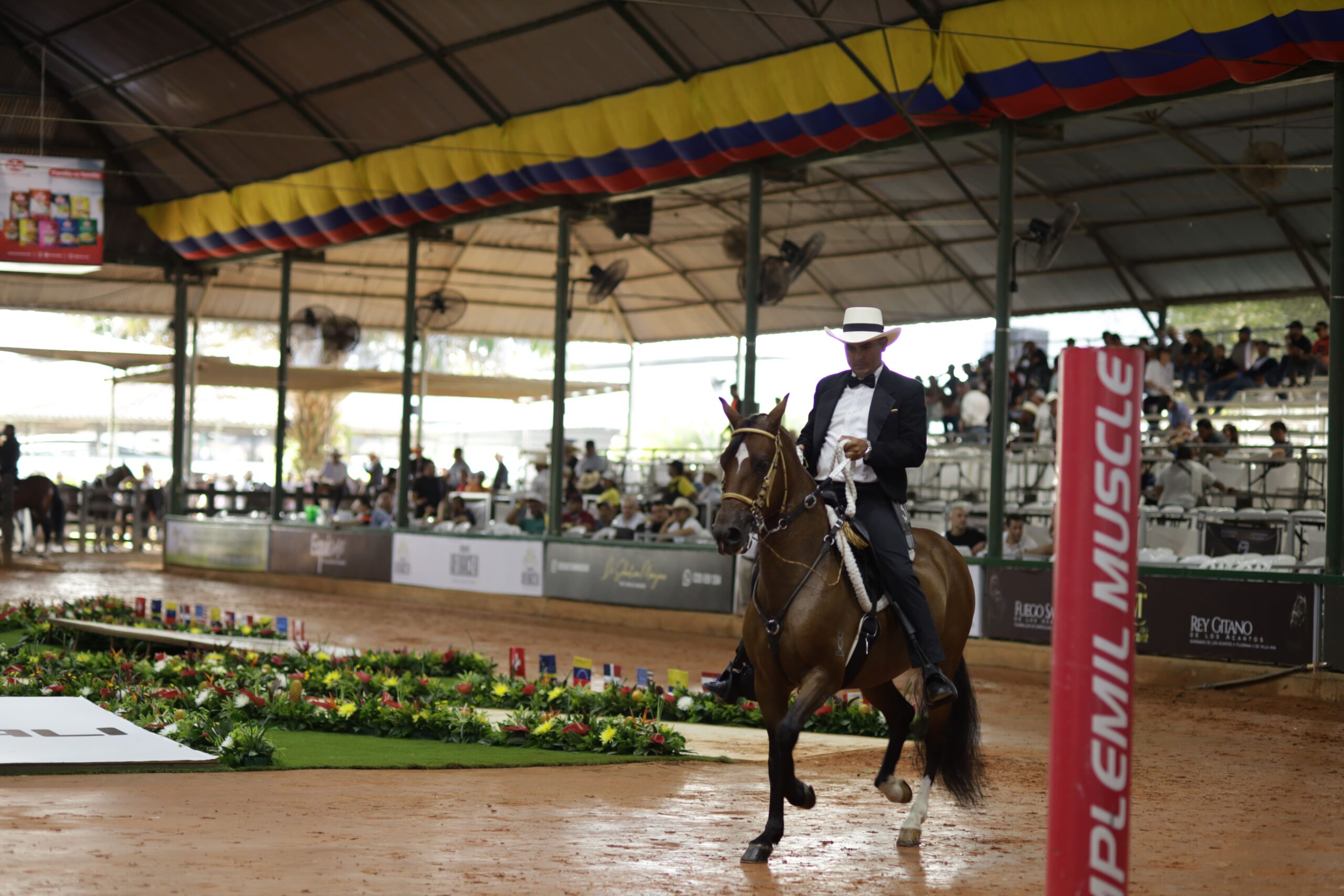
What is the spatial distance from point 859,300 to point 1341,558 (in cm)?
1894

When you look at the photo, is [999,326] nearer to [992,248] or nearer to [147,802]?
[147,802]

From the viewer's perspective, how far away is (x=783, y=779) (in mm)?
5816

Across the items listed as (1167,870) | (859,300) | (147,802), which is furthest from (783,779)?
(859,300)

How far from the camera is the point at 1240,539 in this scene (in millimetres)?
14398

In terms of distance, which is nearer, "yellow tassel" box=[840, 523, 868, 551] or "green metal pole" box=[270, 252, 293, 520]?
"yellow tassel" box=[840, 523, 868, 551]

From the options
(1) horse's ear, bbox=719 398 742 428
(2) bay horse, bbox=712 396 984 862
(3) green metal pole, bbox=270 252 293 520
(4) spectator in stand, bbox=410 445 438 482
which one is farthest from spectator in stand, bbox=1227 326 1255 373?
(1) horse's ear, bbox=719 398 742 428

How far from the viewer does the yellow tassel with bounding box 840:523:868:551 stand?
6.22 meters

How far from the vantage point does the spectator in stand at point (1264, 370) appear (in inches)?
792

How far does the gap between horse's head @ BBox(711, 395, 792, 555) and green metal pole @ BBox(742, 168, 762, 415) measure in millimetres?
10896

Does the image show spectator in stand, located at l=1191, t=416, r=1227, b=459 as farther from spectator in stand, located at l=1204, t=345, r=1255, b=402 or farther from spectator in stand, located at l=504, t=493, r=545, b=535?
spectator in stand, located at l=504, t=493, r=545, b=535

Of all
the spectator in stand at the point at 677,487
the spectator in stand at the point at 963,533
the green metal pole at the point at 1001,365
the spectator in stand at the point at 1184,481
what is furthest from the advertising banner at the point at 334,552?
the spectator in stand at the point at 1184,481

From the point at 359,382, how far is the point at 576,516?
1289cm

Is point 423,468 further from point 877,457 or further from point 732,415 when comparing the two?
point 732,415

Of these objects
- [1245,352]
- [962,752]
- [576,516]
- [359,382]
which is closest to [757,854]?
[962,752]
